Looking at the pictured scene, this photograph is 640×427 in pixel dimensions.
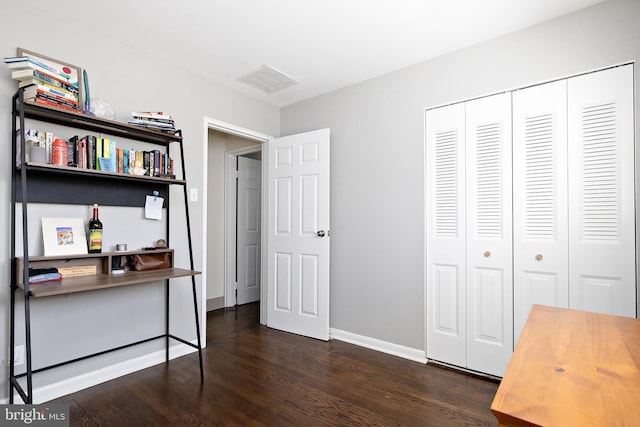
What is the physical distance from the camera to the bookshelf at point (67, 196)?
189 centimetres

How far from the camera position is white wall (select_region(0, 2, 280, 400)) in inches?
84.3

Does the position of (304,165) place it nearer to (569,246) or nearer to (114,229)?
(114,229)

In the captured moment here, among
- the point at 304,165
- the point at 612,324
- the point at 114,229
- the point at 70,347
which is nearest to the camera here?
the point at 612,324

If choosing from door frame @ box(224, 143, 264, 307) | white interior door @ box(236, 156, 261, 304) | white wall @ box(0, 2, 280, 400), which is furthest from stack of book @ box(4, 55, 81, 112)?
white interior door @ box(236, 156, 261, 304)

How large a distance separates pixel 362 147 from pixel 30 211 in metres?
2.61

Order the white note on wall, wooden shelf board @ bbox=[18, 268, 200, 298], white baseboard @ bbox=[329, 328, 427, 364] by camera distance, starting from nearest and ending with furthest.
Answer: wooden shelf board @ bbox=[18, 268, 200, 298] → the white note on wall → white baseboard @ bbox=[329, 328, 427, 364]

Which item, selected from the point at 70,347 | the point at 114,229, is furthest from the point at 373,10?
the point at 70,347

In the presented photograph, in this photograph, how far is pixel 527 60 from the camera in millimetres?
2469

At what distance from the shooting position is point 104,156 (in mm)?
2324

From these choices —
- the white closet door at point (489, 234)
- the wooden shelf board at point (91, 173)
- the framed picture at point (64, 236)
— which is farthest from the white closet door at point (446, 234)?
the framed picture at point (64, 236)

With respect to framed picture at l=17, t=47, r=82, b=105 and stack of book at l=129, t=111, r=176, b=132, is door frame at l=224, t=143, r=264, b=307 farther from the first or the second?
framed picture at l=17, t=47, r=82, b=105

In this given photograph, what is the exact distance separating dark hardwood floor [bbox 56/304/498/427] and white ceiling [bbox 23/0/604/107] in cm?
254

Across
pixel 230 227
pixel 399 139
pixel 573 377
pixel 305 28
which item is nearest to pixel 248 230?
pixel 230 227

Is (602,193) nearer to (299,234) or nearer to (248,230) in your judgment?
(299,234)
